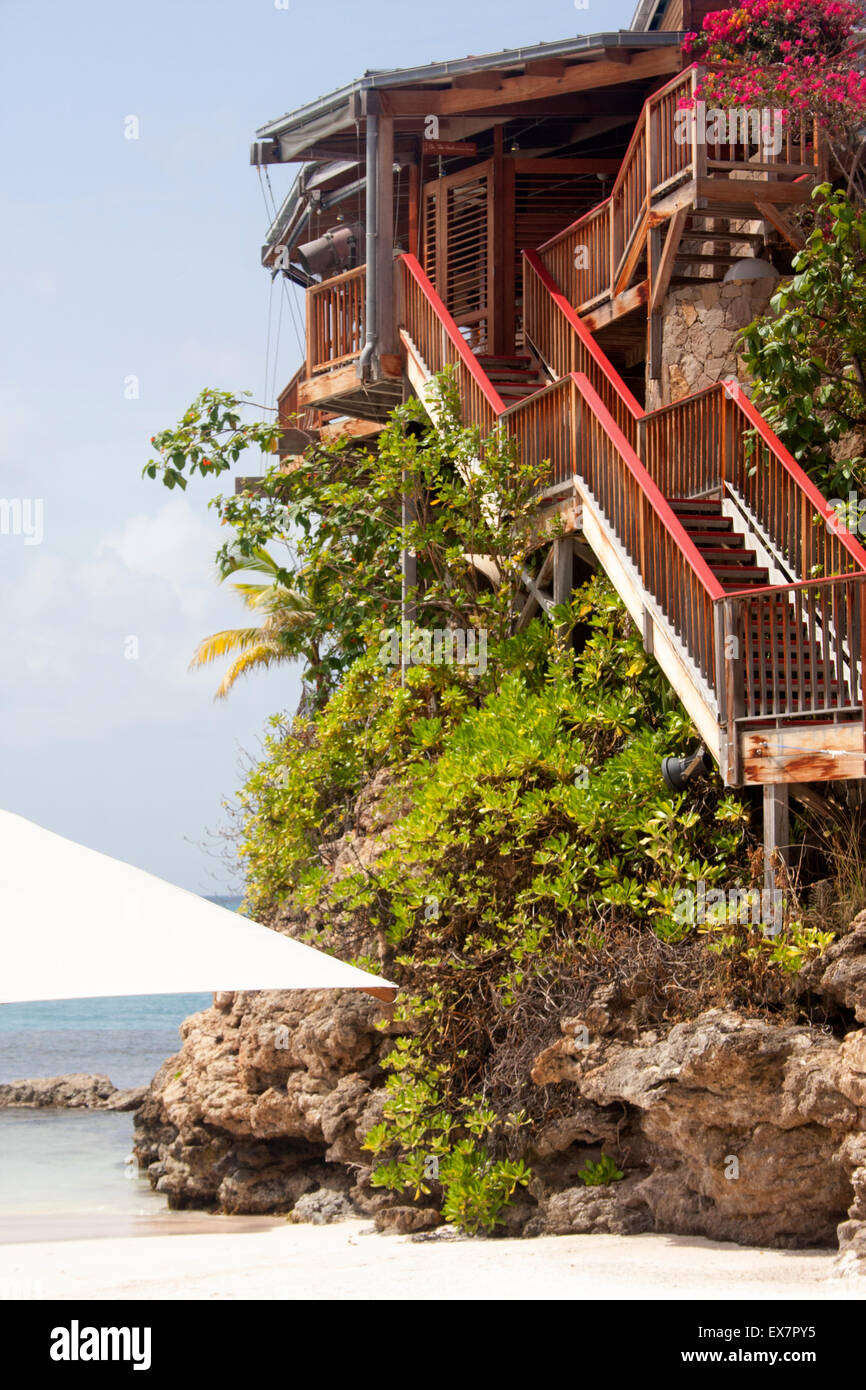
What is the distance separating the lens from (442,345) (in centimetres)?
1563

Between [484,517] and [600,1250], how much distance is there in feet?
22.9

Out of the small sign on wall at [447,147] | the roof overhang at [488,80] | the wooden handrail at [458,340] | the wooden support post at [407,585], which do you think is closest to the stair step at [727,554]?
the wooden handrail at [458,340]

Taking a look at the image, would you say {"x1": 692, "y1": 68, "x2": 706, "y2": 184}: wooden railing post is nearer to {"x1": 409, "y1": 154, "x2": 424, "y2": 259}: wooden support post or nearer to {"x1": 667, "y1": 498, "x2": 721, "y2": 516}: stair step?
{"x1": 667, "y1": 498, "x2": 721, "y2": 516}: stair step

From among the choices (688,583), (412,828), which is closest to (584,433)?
(688,583)

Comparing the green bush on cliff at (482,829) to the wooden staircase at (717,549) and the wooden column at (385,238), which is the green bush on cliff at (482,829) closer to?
the wooden staircase at (717,549)

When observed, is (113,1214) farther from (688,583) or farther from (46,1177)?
(688,583)

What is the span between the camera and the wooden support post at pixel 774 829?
31.5 feet

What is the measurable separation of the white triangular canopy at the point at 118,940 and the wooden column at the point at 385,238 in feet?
36.9

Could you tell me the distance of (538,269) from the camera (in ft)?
58.5

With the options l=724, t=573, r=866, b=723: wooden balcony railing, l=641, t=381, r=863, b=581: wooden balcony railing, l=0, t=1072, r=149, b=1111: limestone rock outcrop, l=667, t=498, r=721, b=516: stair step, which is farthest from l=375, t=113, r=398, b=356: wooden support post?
l=0, t=1072, r=149, b=1111: limestone rock outcrop

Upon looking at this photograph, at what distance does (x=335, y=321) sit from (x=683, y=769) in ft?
31.1

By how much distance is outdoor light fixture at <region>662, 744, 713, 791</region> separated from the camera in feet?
34.3

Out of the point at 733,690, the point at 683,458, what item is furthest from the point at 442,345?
the point at 733,690
